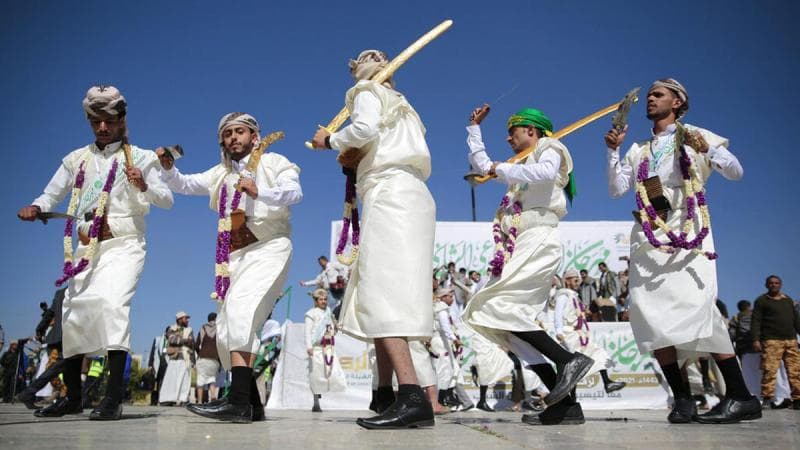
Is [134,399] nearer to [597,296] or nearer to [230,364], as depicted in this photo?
[597,296]

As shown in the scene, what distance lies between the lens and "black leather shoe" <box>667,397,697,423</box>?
4.13 m

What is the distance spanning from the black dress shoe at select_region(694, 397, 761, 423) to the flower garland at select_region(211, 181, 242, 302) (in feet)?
10.4

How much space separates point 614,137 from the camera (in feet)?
15.2

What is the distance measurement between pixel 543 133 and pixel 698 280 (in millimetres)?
1552

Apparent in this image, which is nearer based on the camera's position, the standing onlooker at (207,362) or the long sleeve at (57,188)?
the long sleeve at (57,188)

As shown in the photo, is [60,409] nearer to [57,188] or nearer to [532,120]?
[57,188]

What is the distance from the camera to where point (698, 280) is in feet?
14.1

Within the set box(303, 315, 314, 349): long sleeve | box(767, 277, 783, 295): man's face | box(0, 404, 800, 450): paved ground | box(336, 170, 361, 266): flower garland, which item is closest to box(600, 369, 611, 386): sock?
box(767, 277, 783, 295): man's face

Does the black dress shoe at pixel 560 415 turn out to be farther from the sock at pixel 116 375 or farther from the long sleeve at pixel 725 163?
the sock at pixel 116 375

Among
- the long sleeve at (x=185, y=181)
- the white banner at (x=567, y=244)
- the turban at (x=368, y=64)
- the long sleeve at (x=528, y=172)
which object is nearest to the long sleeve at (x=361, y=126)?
the turban at (x=368, y=64)

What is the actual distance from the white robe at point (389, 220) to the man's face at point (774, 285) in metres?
8.87

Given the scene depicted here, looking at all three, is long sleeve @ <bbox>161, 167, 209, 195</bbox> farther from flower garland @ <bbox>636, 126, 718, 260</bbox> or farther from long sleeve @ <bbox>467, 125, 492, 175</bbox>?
flower garland @ <bbox>636, 126, 718, 260</bbox>

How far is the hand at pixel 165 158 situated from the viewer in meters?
4.45

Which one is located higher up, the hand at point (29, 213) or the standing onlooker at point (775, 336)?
the hand at point (29, 213)
